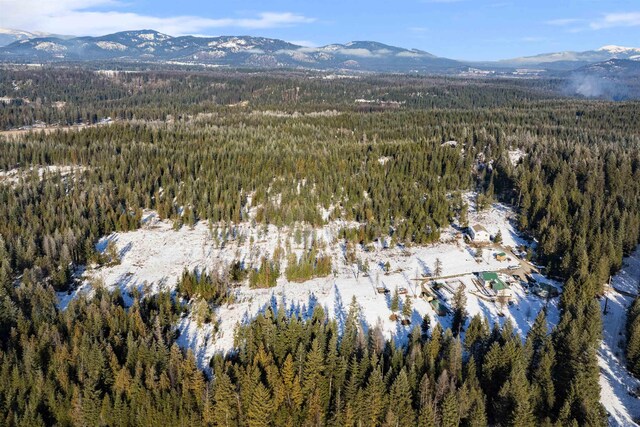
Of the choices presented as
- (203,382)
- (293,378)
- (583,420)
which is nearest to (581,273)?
(583,420)

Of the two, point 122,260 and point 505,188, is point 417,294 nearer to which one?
point 122,260

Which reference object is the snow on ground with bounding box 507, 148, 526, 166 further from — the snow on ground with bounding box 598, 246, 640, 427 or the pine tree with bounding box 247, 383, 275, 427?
the pine tree with bounding box 247, 383, 275, 427

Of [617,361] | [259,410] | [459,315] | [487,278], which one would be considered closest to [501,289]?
[487,278]

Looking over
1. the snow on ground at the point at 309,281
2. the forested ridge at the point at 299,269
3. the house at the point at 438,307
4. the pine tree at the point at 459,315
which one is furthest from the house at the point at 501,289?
the house at the point at 438,307

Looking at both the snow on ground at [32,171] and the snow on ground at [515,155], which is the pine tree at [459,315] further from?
the snow on ground at [32,171]

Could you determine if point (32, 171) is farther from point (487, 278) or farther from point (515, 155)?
point (515, 155)

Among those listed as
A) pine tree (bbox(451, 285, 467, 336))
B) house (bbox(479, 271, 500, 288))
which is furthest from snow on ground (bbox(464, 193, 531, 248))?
pine tree (bbox(451, 285, 467, 336))

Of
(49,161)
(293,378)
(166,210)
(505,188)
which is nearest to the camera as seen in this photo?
(293,378)
